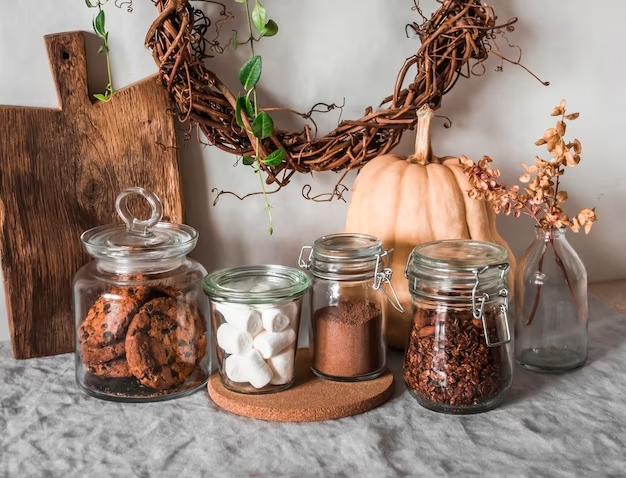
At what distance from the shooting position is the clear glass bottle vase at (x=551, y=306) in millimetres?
1021

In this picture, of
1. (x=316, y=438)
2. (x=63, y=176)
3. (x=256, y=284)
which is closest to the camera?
(x=316, y=438)

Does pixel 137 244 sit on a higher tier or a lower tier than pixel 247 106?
lower

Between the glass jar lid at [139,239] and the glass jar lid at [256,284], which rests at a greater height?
the glass jar lid at [139,239]

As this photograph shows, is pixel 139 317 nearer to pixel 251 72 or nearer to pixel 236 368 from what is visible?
pixel 236 368

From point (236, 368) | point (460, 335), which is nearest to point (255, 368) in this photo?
point (236, 368)

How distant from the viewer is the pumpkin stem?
1.04 m

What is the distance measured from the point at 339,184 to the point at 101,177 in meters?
0.35

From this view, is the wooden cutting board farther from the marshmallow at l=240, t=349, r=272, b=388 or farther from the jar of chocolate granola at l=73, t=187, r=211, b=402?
the marshmallow at l=240, t=349, r=272, b=388

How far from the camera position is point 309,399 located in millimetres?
894

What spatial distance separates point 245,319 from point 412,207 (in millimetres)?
289

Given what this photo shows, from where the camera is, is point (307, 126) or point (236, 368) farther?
point (307, 126)

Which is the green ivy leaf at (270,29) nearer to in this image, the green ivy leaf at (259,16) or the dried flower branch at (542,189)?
the green ivy leaf at (259,16)

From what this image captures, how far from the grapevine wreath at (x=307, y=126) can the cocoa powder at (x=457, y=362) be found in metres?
0.29

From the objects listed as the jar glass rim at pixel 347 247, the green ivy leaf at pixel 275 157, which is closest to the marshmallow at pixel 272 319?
the jar glass rim at pixel 347 247
